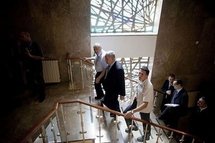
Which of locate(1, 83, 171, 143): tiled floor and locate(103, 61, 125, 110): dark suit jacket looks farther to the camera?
locate(1, 83, 171, 143): tiled floor

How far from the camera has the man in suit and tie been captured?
4.55 m

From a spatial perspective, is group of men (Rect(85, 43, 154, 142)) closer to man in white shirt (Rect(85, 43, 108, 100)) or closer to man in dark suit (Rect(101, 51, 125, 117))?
man in dark suit (Rect(101, 51, 125, 117))

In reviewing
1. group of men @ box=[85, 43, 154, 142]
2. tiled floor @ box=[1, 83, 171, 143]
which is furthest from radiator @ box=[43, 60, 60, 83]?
group of men @ box=[85, 43, 154, 142]

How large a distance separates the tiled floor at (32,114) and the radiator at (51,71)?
0.58 feet

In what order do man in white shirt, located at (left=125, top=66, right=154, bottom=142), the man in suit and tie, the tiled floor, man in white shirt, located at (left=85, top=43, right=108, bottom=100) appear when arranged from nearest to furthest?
man in white shirt, located at (left=125, top=66, right=154, bottom=142) → the tiled floor → man in white shirt, located at (left=85, top=43, right=108, bottom=100) → the man in suit and tie

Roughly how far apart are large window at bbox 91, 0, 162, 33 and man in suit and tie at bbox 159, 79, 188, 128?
5.93 feet

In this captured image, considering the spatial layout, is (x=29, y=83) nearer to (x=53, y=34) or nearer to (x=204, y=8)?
(x=53, y=34)

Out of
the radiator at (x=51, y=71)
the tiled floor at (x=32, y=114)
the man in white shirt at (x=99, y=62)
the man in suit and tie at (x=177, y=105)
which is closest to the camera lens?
the tiled floor at (x=32, y=114)

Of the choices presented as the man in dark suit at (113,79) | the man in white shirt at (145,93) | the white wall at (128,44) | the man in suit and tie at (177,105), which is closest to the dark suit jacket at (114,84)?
the man in dark suit at (113,79)

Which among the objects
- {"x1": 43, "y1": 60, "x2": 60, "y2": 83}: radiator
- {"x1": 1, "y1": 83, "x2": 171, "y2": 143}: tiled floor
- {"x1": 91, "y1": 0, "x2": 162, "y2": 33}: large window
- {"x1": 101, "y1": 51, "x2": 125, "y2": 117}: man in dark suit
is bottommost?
{"x1": 1, "y1": 83, "x2": 171, "y2": 143}: tiled floor

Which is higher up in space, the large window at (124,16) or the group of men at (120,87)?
the large window at (124,16)

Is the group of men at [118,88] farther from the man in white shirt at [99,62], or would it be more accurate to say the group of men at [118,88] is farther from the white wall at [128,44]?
the white wall at [128,44]

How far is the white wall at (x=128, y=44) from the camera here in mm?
5332

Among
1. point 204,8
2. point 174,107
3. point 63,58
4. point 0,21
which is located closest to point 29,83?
point 63,58
